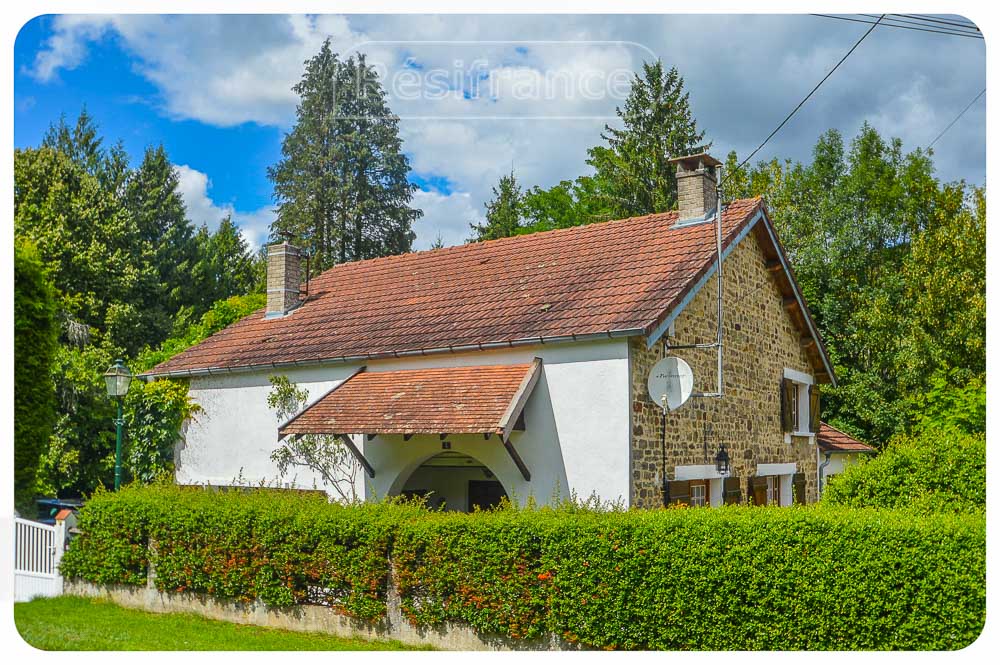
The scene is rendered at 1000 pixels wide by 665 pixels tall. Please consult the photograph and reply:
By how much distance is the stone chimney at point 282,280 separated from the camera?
17.8 meters

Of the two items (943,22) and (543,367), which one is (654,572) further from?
→ (943,22)

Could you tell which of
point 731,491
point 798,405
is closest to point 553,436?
point 731,491

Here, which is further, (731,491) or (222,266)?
(222,266)

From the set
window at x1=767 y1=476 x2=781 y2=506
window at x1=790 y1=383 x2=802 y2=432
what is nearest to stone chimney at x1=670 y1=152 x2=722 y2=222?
window at x1=790 y1=383 x2=802 y2=432

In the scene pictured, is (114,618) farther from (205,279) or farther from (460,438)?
(205,279)

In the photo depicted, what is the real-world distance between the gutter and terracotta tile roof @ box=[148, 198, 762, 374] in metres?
0.04

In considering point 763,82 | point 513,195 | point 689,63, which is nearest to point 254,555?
point 689,63

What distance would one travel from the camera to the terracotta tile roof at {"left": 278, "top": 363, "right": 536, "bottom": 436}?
441 inches

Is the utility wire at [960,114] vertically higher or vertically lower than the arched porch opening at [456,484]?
higher

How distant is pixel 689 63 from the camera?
10.4m

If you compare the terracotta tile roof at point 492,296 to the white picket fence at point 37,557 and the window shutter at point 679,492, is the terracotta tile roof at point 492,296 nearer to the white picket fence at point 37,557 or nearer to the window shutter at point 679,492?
the window shutter at point 679,492

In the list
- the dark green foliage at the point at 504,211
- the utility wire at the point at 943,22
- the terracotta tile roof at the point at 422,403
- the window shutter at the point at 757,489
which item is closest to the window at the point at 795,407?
the window shutter at the point at 757,489

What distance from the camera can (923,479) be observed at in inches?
384

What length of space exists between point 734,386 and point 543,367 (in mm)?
3685
